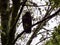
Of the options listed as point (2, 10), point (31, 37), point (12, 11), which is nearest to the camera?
point (2, 10)

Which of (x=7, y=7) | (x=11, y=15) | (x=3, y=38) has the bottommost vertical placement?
(x=3, y=38)

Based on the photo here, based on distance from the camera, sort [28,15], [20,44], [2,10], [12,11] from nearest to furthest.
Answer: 1. [2,10]
2. [12,11]
3. [28,15]
4. [20,44]

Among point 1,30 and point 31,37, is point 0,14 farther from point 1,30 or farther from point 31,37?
point 31,37

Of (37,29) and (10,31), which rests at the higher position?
(10,31)

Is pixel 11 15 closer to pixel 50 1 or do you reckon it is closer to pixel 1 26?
pixel 1 26

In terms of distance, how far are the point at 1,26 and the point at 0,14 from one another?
0.38 m

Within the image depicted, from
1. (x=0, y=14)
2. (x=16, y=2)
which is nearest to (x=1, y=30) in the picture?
(x=0, y=14)

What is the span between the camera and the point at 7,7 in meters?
6.00

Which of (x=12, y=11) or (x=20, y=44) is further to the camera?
(x=20, y=44)

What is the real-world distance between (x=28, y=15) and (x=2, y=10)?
1668 millimetres

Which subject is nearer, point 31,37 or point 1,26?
point 1,26

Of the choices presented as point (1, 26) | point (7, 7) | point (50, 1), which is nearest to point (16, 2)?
point (7, 7)

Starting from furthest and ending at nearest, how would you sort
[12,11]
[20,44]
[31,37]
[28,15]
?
1. [20,44]
2. [31,37]
3. [28,15]
4. [12,11]

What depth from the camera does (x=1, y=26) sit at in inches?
236
